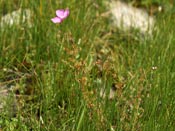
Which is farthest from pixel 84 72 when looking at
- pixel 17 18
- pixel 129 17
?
pixel 129 17

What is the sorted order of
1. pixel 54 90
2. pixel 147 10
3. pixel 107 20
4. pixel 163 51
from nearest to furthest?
1. pixel 54 90
2. pixel 163 51
3. pixel 107 20
4. pixel 147 10

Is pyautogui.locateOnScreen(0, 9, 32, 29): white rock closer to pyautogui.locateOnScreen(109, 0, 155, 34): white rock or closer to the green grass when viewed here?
the green grass

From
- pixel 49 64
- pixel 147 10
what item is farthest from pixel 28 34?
pixel 147 10

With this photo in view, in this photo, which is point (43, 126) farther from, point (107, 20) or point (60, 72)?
point (107, 20)

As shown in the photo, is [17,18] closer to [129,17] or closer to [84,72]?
[129,17]

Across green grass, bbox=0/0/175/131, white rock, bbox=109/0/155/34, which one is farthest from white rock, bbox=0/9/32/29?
white rock, bbox=109/0/155/34
